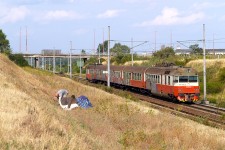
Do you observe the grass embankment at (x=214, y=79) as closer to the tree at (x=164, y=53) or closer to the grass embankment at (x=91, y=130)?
the grass embankment at (x=91, y=130)

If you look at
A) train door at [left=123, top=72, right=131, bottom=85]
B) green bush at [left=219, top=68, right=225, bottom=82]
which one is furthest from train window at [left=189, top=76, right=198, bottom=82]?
green bush at [left=219, top=68, right=225, bottom=82]

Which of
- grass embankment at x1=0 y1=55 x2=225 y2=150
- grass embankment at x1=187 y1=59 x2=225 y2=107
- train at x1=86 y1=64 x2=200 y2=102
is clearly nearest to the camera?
grass embankment at x1=0 y1=55 x2=225 y2=150

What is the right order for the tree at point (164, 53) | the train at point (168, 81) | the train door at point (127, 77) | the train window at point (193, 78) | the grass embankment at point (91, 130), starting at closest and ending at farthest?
the grass embankment at point (91, 130)
the train at point (168, 81)
the train window at point (193, 78)
the train door at point (127, 77)
the tree at point (164, 53)

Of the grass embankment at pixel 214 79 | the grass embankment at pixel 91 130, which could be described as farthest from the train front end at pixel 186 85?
the grass embankment at pixel 91 130

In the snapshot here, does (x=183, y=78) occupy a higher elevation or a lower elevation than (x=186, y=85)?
higher

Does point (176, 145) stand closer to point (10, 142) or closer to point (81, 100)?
point (10, 142)

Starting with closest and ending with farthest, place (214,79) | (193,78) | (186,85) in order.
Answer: (186,85)
(193,78)
(214,79)

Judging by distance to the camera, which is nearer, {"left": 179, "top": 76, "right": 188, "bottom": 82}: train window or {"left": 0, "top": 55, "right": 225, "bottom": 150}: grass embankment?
{"left": 0, "top": 55, "right": 225, "bottom": 150}: grass embankment

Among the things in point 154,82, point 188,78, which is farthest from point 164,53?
point 188,78

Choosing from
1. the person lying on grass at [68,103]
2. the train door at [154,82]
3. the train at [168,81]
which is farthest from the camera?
the train door at [154,82]

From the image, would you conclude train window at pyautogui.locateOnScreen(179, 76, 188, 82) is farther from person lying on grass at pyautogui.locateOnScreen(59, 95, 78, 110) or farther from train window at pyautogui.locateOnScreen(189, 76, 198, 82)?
person lying on grass at pyautogui.locateOnScreen(59, 95, 78, 110)

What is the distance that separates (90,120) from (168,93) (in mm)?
18271

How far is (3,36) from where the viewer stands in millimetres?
113875

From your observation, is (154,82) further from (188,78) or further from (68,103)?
(68,103)
